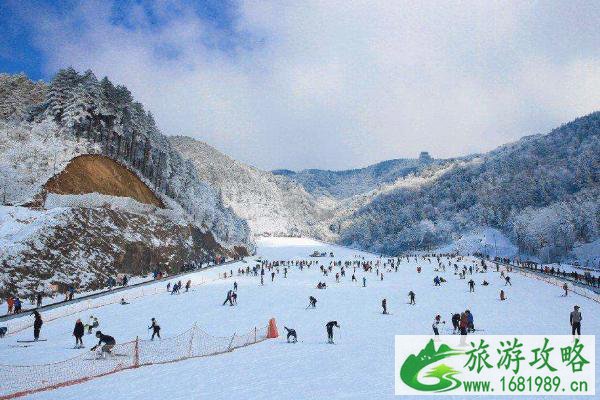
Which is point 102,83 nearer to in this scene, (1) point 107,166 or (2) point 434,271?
(1) point 107,166

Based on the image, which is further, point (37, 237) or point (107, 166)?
point (107, 166)

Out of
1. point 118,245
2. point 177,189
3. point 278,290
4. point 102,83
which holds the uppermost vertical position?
point 102,83

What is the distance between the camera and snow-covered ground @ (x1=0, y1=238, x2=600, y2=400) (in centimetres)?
1062

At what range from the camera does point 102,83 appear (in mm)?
62125

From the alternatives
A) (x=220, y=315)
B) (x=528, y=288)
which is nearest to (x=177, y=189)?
(x=220, y=315)

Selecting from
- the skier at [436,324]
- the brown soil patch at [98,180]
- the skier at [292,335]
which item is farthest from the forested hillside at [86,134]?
the skier at [436,324]

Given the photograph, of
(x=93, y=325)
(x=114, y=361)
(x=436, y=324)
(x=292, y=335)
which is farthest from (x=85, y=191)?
(x=436, y=324)

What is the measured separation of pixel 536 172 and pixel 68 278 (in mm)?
180738

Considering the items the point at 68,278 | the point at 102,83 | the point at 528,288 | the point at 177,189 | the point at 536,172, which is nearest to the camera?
the point at 68,278

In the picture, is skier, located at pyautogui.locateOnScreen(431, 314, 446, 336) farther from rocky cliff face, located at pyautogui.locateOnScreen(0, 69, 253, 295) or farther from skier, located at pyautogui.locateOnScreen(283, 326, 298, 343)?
rocky cliff face, located at pyautogui.locateOnScreen(0, 69, 253, 295)

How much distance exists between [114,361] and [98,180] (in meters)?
38.9

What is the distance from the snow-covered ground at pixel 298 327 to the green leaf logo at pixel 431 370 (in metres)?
0.57

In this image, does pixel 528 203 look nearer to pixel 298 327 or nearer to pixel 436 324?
pixel 436 324

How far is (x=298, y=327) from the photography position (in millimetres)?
20672
